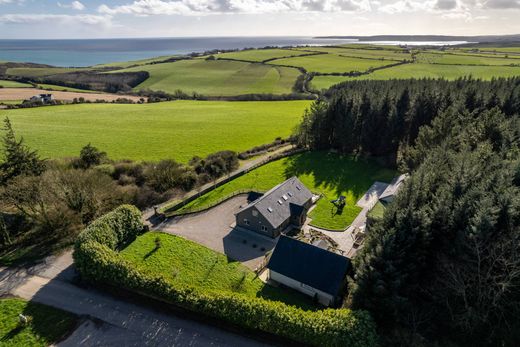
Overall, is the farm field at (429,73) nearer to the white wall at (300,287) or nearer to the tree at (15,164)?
the tree at (15,164)

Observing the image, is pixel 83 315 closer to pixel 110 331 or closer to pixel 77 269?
pixel 110 331

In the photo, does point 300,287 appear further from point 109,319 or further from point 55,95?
point 55,95

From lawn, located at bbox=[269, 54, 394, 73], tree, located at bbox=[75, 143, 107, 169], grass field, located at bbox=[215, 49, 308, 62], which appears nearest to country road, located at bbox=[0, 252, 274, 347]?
tree, located at bbox=[75, 143, 107, 169]

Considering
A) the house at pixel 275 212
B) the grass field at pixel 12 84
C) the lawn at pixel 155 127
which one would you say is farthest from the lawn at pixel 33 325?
the grass field at pixel 12 84

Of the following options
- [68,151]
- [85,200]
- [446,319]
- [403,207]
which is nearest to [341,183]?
[403,207]

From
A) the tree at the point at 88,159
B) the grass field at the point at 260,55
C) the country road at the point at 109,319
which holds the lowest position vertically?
the country road at the point at 109,319
